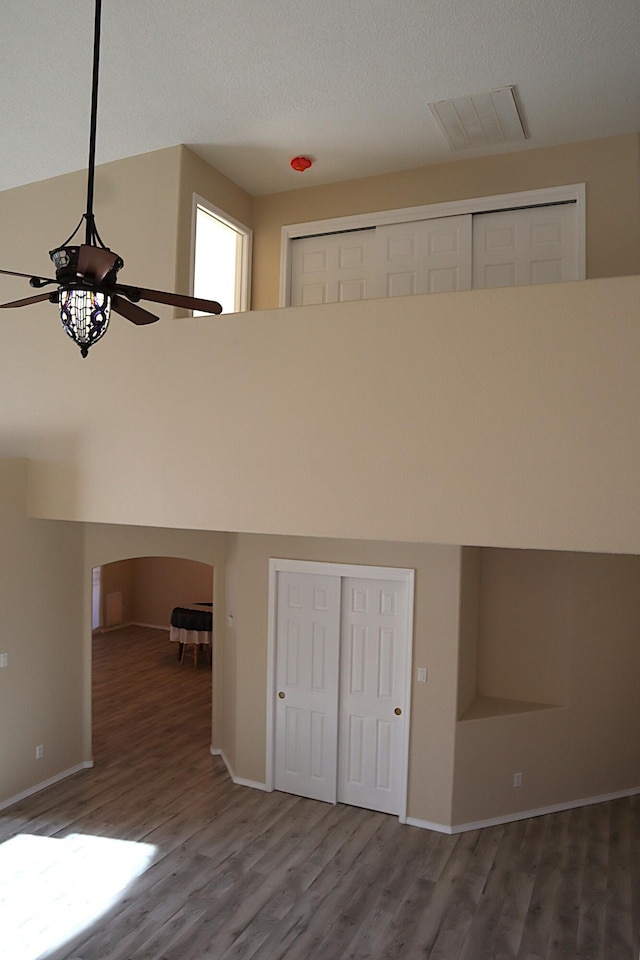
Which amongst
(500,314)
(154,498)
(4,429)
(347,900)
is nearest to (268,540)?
(154,498)

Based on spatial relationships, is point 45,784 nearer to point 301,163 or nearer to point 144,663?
point 144,663

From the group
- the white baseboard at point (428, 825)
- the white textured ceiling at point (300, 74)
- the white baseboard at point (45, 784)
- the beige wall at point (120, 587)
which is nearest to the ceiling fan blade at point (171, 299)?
the white textured ceiling at point (300, 74)

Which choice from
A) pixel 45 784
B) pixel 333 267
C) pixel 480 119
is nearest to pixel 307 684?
pixel 45 784

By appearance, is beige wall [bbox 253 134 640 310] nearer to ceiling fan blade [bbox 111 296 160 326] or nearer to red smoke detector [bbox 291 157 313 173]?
red smoke detector [bbox 291 157 313 173]

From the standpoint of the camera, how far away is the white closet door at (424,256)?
5781mm

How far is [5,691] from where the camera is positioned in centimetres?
621

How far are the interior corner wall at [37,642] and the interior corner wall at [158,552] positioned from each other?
0.09 metres

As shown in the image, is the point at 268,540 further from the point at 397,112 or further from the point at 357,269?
the point at 397,112

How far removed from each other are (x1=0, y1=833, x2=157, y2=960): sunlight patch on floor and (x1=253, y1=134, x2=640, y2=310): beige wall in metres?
4.86

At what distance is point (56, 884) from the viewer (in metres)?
5.29

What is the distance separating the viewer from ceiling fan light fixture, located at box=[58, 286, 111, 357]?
2.88 meters

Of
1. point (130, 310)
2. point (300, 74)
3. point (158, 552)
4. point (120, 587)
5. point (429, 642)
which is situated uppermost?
point (300, 74)

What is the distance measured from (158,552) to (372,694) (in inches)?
107

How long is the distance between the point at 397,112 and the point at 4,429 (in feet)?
13.0
